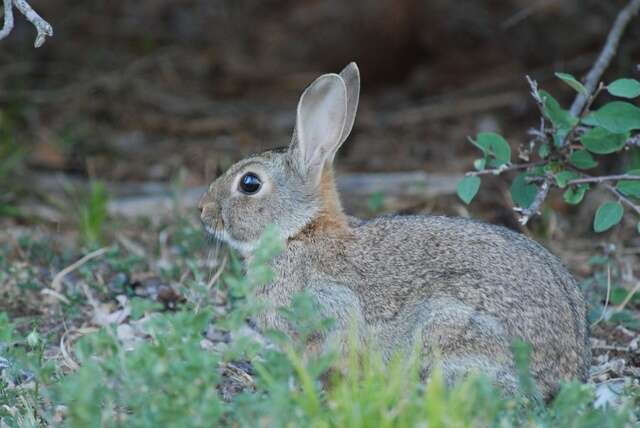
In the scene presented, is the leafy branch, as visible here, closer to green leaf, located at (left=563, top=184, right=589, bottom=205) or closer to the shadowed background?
green leaf, located at (left=563, top=184, right=589, bottom=205)

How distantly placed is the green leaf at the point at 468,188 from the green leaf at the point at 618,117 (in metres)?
0.73

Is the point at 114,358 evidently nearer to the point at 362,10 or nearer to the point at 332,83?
the point at 332,83

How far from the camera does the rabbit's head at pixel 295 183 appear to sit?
19.6ft

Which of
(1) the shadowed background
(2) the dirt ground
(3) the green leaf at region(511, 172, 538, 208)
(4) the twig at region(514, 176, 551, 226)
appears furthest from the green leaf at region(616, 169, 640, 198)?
(1) the shadowed background

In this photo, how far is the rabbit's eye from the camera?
609 centimetres

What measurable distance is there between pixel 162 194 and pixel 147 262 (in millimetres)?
2141

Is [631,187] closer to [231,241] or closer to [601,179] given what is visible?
[601,179]

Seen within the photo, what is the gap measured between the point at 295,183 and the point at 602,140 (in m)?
1.77

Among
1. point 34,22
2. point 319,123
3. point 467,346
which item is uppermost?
point 34,22

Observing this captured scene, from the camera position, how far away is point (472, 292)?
204 inches

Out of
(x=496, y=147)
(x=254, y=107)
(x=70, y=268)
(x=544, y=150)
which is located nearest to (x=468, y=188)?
(x=496, y=147)

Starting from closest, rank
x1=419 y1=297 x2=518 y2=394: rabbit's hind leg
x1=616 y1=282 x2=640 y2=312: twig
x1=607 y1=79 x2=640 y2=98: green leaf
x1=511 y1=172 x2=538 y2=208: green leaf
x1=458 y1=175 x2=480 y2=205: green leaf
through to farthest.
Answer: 1. x1=419 y1=297 x2=518 y2=394: rabbit's hind leg
2. x1=607 y1=79 x2=640 y2=98: green leaf
3. x1=458 y1=175 x2=480 y2=205: green leaf
4. x1=511 y1=172 x2=538 y2=208: green leaf
5. x1=616 y1=282 x2=640 y2=312: twig

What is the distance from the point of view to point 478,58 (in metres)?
13.2

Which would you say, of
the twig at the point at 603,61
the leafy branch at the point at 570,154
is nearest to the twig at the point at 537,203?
the leafy branch at the point at 570,154
